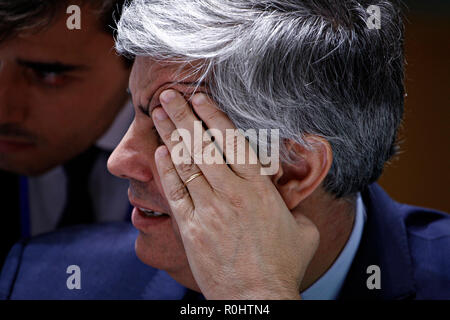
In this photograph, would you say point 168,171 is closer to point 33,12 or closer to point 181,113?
point 181,113

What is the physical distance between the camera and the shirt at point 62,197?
4.88ft

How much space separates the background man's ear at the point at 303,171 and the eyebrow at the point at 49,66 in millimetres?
580

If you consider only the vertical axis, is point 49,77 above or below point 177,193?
above

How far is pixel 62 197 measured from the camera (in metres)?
1.52

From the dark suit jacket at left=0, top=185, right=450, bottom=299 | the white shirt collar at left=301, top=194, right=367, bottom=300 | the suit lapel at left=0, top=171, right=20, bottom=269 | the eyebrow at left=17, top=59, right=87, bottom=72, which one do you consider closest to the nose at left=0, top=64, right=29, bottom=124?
the eyebrow at left=17, top=59, right=87, bottom=72

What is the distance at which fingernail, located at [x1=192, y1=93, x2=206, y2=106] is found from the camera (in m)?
0.95

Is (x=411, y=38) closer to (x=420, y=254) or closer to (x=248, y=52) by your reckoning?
(x=420, y=254)

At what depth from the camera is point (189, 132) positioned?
940 mm

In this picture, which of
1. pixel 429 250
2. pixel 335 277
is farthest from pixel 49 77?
pixel 429 250

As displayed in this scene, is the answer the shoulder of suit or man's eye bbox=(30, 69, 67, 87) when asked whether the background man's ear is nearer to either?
the shoulder of suit

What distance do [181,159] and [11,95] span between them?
1.81 feet

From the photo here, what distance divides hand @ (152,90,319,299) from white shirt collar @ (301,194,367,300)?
0.81 ft

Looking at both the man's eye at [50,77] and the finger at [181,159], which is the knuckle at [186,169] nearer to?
the finger at [181,159]
